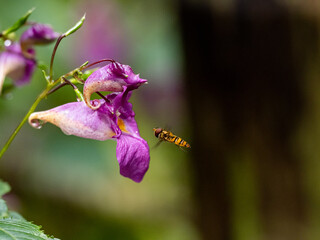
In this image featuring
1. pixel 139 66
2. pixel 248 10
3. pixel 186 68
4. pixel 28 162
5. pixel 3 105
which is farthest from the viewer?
pixel 139 66

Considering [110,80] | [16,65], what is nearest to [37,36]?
[16,65]

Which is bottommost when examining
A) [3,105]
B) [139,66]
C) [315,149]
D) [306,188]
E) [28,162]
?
[28,162]

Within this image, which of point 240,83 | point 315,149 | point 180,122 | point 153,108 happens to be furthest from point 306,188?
point 153,108

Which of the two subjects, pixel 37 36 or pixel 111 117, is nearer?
Result: pixel 111 117

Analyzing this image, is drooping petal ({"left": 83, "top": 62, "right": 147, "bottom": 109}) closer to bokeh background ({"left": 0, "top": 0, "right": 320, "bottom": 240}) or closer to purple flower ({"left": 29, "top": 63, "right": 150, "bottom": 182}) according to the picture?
purple flower ({"left": 29, "top": 63, "right": 150, "bottom": 182})

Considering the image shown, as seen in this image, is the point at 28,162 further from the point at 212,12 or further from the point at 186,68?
the point at 212,12

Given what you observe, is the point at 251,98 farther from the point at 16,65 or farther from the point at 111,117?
the point at 111,117

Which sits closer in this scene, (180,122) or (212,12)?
(212,12)

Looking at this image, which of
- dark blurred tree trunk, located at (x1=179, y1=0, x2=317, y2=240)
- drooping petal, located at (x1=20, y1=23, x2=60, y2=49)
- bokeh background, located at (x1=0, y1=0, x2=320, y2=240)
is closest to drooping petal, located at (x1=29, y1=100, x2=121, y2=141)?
drooping petal, located at (x1=20, y1=23, x2=60, y2=49)
